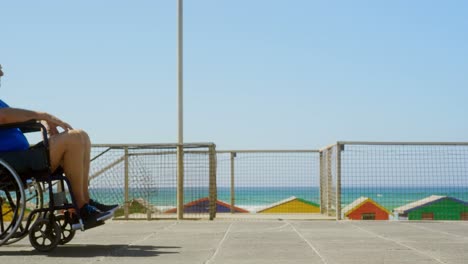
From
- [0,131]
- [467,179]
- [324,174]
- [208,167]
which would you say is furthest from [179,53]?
[0,131]

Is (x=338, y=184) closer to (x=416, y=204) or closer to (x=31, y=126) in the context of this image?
(x=416, y=204)

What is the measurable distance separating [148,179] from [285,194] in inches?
168

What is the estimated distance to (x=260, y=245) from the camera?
5984 mm

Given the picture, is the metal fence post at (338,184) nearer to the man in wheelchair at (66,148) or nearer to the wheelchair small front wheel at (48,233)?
the man in wheelchair at (66,148)

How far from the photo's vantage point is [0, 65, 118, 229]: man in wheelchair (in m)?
5.42

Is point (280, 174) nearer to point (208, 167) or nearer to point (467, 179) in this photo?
point (208, 167)

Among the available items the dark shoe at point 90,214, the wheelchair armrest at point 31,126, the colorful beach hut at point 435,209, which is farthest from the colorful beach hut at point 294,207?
the wheelchair armrest at point 31,126

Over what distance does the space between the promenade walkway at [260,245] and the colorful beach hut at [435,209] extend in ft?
8.76

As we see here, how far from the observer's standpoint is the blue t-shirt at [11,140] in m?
5.55

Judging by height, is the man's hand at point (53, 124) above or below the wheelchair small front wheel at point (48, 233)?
above

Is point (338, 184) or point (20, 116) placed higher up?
point (20, 116)

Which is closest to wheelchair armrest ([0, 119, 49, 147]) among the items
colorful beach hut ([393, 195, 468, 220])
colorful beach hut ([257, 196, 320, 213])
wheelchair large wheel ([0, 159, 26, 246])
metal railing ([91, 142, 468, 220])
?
wheelchair large wheel ([0, 159, 26, 246])

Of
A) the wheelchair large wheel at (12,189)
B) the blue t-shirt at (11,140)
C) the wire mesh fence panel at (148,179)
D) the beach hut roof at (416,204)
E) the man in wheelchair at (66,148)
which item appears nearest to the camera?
the wheelchair large wheel at (12,189)

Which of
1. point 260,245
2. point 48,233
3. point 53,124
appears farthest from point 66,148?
point 260,245
